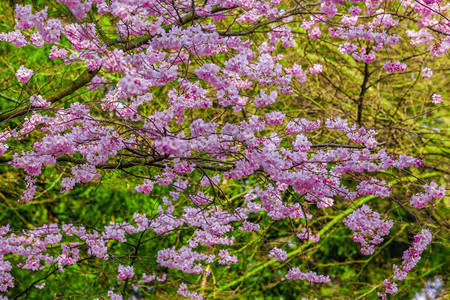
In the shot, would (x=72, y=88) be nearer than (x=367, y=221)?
Yes

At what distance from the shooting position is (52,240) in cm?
504

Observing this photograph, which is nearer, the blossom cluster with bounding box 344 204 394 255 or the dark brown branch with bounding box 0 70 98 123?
the dark brown branch with bounding box 0 70 98 123

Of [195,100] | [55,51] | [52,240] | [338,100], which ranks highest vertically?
[338,100]

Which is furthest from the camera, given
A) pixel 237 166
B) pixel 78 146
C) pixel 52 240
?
pixel 52 240

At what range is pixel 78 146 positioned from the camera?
139 inches

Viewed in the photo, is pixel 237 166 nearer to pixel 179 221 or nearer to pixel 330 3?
pixel 330 3

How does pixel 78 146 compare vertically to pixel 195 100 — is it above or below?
below

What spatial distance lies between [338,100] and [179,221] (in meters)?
2.91

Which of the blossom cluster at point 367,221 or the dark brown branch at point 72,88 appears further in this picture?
the blossom cluster at point 367,221

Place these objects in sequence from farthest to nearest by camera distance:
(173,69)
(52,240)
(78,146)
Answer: (52,240)
(78,146)
(173,69)

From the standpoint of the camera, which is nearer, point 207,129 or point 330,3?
point 207,129

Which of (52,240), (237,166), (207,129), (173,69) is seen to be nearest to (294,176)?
(237,166)

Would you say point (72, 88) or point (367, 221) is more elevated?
point (72, 88)

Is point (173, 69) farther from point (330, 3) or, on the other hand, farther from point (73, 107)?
point (330, 3)
